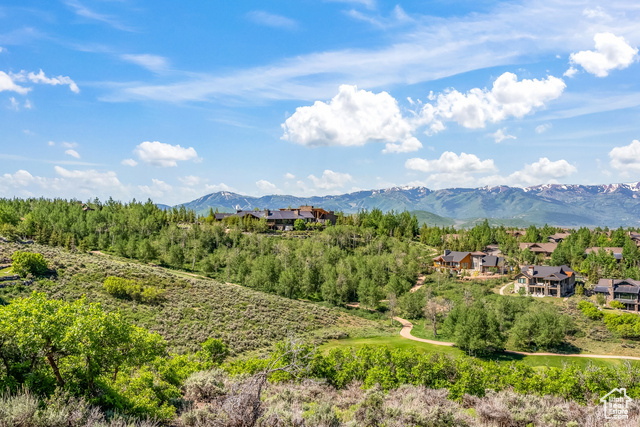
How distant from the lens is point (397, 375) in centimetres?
2027

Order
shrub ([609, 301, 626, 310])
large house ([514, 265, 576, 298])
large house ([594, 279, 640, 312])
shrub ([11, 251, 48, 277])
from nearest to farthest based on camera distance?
shrub ([11, 251, 48, 277]), shrub ([609, 301, 626, 310]), large house ([594, 279, 640, 312]), large house ([514, 265, 576, 298])

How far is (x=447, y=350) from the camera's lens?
42594mm

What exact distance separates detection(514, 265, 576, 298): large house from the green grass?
30.4 m

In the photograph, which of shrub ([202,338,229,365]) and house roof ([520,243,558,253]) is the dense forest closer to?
shrub ([202,338,229,365])

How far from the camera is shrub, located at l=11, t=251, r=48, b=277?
130 feet

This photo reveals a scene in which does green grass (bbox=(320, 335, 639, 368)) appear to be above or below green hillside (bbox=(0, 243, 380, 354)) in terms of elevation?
below

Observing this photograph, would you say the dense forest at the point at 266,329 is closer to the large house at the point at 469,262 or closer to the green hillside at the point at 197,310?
Result: the green hillside at the point at 197,310

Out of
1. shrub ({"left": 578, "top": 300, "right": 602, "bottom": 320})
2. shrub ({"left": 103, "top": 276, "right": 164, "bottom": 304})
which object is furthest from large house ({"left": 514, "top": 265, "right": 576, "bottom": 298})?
shrub ({"left": 103, "top": 276, "right": 164, "bottom": 304})

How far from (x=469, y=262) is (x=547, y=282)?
2275cm

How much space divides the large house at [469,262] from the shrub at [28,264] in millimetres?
75689

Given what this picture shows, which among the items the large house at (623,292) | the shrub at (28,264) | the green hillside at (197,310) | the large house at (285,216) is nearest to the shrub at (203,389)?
the green hillside at (197,310)

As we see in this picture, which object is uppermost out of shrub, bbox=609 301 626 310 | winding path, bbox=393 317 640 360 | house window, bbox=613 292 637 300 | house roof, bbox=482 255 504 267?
house roof, bbox=482 255 504 267

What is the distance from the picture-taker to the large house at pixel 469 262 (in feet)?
284

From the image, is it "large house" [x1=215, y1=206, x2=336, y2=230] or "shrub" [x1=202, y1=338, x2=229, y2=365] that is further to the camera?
"large house" [x1=215, y1=206, x2=336, y2=230]
